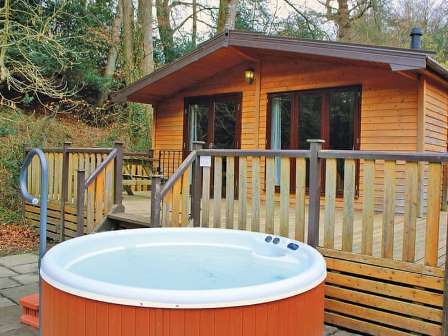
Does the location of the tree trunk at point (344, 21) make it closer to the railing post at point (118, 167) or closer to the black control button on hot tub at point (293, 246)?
the railing post at point (118, 167)

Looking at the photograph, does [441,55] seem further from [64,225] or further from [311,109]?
[64,225]

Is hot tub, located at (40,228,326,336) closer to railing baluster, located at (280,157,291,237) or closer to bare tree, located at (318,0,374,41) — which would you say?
railing baluster, located at (280,157,291,237)

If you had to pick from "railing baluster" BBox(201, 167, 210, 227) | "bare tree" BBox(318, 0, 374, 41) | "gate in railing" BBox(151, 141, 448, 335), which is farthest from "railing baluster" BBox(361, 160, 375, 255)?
"bare tree" BBox(318, 0, 374, 41)

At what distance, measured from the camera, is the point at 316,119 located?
23.3 ft

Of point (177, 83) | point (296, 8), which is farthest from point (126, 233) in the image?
point (296, 8)

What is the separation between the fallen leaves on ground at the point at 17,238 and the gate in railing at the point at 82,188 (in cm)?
36

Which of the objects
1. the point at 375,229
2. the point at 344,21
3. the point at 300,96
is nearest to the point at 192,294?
the point at 375,229

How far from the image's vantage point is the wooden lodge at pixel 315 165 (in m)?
3.06

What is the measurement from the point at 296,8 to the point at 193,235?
41.9 feet

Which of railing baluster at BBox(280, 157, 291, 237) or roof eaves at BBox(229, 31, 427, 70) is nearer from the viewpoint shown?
railing baluster at BBox(280, 157, 291, 237)

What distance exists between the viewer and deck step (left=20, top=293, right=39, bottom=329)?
3170 millimetres

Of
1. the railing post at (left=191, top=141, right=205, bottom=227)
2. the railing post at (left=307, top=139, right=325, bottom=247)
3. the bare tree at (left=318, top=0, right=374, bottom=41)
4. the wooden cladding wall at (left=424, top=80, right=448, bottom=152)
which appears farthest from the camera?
the bare tree at (left=318, top=0, right=374, bottom=41)

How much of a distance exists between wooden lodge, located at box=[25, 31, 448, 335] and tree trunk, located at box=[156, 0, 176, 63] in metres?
5.86

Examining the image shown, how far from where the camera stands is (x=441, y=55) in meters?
14.6
